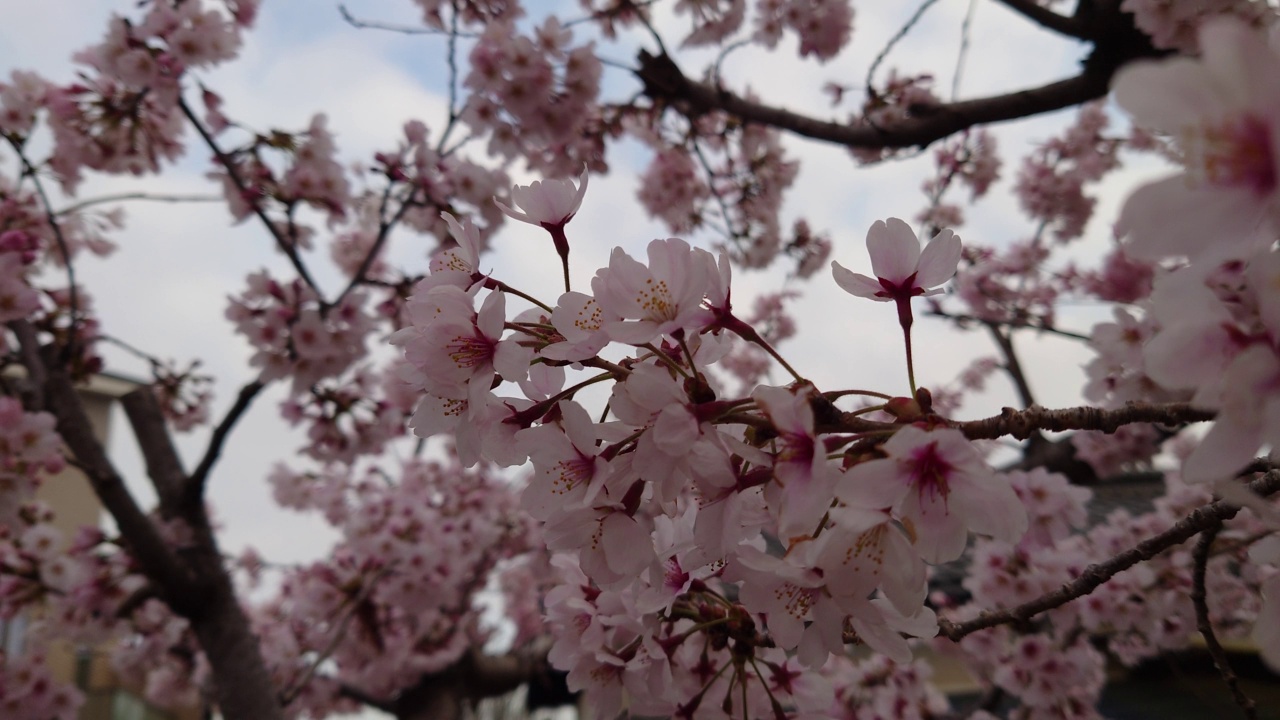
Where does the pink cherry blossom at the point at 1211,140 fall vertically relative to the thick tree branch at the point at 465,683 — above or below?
below

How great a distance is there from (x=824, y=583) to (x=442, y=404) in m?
0.47

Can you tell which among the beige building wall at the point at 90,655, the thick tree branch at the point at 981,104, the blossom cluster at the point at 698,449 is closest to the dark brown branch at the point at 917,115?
the thick tree branch at the point at 981,104

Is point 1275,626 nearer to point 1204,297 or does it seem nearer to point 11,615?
point 1204,297

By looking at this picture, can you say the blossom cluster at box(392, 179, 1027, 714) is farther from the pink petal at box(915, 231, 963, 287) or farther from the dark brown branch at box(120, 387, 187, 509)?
the dark brown branch at box(120, 387, 187, 509)

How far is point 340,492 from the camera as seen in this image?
5.25 m

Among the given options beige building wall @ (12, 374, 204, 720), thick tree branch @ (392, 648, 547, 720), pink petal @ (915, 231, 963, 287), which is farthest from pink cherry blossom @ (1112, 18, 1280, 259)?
beige building wall @ (12, 374, 204, 720)

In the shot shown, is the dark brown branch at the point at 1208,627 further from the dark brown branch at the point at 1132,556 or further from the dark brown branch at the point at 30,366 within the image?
the dark brown branch at the point at 30,366

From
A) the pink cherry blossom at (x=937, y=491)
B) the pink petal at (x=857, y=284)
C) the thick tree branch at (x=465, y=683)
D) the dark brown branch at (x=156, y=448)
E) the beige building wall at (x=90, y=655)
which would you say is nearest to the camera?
the pink cherry blossom at (x=937, y=491)

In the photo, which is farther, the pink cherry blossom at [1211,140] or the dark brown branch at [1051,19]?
the dark brown branch at [1051,19]

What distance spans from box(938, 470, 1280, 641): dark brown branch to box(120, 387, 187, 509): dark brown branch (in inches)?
115

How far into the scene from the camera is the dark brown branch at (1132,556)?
760mm

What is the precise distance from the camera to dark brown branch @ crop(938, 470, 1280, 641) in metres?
0.76

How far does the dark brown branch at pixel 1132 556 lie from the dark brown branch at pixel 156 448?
2.93 m

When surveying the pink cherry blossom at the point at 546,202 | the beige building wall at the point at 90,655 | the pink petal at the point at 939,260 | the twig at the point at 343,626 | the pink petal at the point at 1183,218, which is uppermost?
the beige building wall at the point at 90,655
